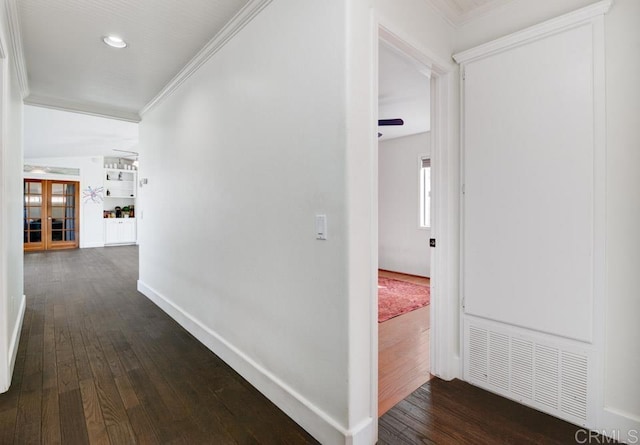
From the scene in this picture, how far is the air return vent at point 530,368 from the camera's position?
1.82 metres

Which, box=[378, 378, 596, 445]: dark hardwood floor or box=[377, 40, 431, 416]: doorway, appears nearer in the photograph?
box=[378, 378, 596, 445]: dark hardwood floor

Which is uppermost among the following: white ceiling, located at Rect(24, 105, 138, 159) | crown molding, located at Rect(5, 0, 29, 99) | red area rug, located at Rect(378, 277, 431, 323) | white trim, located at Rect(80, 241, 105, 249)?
white ceiling, located at Rect(24, 105, 138, 159)

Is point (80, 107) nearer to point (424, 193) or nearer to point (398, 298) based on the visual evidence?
point (398, 298)

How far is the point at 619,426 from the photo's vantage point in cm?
169

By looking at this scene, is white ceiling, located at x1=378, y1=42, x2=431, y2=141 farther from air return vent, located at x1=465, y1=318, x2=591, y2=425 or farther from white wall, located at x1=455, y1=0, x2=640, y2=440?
air return vent, located at x1=465, y1=318, x2=591, y2=425

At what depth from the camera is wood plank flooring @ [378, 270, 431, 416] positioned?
7.26 feet

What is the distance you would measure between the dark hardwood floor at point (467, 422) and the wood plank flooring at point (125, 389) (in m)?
0.56

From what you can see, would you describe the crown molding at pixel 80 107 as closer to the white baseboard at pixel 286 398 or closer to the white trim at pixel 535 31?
the white baseboard at pixel 286 398

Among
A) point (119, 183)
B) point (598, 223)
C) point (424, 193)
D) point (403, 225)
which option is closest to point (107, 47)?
point (598, 223)

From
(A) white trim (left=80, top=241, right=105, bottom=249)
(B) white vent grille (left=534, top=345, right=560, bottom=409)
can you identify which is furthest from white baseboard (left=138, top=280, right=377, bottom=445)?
(A) white trim (left=80, top=241, right=105, bottom=249)

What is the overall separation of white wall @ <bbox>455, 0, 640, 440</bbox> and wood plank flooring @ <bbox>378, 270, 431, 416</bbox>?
1077 millimetres

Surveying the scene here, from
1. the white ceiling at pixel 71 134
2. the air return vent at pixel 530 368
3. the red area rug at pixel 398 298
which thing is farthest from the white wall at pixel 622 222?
the white ceiling at pixel 71 134

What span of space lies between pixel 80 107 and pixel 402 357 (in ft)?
15.8

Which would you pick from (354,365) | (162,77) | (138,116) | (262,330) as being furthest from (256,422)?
(138,116)
